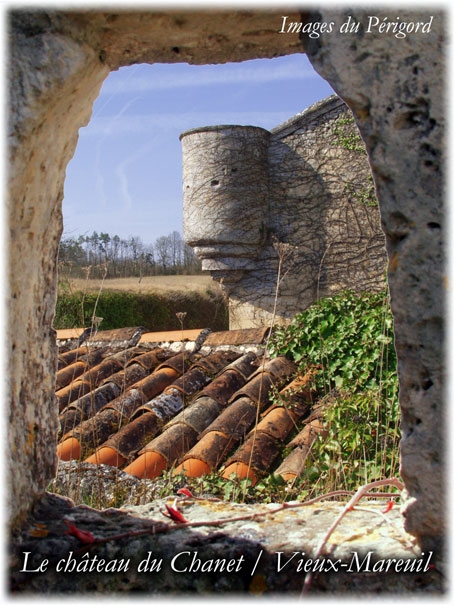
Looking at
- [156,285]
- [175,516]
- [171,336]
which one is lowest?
[175,516]

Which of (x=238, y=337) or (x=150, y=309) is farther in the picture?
→ (x=150, y=309)

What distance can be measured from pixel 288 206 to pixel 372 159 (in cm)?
924

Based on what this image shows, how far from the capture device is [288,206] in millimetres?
10492

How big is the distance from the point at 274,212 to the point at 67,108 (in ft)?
30.1

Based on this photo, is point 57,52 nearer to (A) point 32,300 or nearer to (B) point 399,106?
(A) point 32,300

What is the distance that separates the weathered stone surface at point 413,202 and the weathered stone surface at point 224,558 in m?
0.12

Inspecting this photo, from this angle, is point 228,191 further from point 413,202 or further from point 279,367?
point 413,202

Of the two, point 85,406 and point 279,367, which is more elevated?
point 279,367

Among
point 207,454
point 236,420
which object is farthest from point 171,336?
point 207,454

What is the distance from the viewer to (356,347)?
4211 mm

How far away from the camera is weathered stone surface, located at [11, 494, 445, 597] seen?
4.61 feet

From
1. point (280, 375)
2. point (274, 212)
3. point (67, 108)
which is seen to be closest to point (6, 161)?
point (67, 108)

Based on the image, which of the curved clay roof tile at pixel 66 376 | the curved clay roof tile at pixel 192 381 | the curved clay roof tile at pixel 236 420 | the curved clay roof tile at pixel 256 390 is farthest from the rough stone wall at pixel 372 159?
the curved clay roof tile at pixel 66 376

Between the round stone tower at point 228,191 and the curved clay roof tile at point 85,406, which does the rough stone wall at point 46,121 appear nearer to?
the curved clay roof tile at point 85,406
